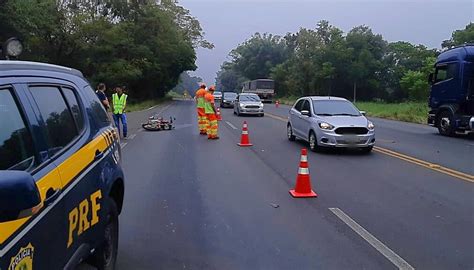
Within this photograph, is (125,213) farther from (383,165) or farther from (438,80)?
(438,80)

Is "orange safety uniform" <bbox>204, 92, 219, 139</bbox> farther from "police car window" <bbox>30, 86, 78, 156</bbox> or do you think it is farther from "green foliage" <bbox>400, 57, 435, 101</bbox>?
"green foliage" <bbox>400, 57, 435, 101</bbox>

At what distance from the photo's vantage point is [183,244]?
5.53 m

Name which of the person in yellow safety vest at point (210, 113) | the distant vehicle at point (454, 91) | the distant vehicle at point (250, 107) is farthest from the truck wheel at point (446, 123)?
the distant vehicle at point (250, 107)

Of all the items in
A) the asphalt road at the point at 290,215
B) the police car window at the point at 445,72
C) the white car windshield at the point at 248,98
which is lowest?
the asphalt road at the point at 290,215

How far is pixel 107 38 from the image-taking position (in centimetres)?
5059

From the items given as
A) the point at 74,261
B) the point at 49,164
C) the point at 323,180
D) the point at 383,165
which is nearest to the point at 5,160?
the point at 49,164

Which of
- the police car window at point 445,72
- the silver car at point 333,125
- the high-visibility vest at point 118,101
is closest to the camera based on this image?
the silver car at point 333,125

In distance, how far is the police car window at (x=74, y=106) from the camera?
393cm

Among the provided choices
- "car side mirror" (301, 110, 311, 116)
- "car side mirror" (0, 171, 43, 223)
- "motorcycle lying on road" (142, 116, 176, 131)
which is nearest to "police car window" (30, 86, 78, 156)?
"car side mirror" (0, 171, 43, 223)

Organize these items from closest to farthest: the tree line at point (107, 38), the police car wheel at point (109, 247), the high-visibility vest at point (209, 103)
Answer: the police car wheel at point (109, 247), the high-visibility vest at point (209, 103), the tree line at point (107, 38)

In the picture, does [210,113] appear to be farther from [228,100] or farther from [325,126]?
[228,100]

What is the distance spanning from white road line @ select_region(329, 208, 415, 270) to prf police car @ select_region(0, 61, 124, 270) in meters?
2.75

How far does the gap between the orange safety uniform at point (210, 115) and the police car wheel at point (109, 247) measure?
1236cm

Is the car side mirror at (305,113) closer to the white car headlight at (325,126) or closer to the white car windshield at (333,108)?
the white car windshield at (333,108)
